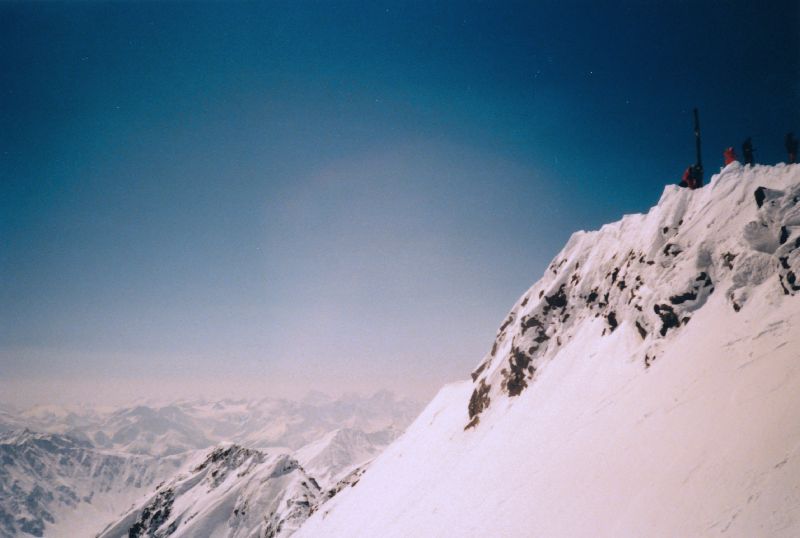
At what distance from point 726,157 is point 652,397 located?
48.0ft

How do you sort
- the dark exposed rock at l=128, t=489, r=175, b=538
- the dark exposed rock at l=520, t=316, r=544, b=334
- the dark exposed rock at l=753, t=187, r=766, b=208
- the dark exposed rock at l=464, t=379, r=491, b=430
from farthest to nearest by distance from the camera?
the dark exposed rock at l=128, t=489, r=175, b=538 < the dark exposed rock at l=464, t=379, r=491, b=430 < the dark exposed rock at l=520, t=316, r=544, b=334 < the dark exposed rock at l=753, t=187, r=766, b=208

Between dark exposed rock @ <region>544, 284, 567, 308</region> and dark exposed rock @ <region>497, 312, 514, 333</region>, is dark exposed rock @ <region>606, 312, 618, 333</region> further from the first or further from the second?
dark exposed rock @ <region>497, 312, 514, 333</region>

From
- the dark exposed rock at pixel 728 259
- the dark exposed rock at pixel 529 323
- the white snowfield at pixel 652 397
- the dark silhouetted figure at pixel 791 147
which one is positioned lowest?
the white snowfield at pixel 652 397

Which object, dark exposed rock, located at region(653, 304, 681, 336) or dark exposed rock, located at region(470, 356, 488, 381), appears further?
dark exposed rock, located at region(470, 356, 488, 381)

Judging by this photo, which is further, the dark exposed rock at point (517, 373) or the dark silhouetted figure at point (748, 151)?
the dark exposed rock at point (517, 373)

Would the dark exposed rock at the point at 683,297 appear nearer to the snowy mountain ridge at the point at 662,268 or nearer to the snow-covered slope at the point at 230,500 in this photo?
the snowy mountain ridge at the point at 662,268

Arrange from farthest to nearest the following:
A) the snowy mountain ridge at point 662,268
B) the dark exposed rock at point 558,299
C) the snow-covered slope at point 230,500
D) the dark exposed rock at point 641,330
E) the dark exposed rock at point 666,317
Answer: the snow-covered slope at point 230,500 → the dark exposed rock at point 558,299 → the dark exposed rock at point 641,330 → the dark exposed rock at point 666,317 → the snowy mountain ridge at point 662,268

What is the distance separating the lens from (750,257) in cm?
1552

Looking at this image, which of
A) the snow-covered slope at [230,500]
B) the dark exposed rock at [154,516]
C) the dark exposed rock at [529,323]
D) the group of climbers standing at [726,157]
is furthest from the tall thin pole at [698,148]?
the dark exposed rock at [154,516]

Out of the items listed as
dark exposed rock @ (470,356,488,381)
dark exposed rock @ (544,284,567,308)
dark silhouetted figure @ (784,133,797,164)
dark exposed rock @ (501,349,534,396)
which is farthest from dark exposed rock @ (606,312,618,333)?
dark exposed rock @ (470,356,488,381)

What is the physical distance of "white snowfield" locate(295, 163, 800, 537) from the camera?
1011cm

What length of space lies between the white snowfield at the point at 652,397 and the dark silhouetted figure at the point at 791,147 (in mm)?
972

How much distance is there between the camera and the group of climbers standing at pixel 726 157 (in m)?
17.7

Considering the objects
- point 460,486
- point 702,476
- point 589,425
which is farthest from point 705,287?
point 460,486
